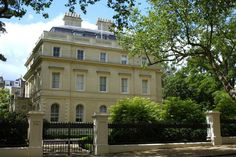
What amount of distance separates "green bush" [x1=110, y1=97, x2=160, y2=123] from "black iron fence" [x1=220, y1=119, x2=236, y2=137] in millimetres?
4710

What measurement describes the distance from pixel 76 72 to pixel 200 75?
1511 centimetres

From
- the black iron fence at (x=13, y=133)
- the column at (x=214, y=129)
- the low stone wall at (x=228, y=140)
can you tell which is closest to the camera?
the black iron fence at (x=13, y=133)

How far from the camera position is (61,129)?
16969mm

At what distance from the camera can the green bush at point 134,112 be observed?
20309 millimetres

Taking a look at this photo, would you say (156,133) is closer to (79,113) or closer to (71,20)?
(79,113)

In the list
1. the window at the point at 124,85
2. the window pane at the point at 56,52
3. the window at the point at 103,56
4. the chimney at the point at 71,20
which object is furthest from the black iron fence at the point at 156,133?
the chimney at the point at 71,20

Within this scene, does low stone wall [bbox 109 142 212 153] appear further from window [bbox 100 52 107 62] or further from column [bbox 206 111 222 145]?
window [bbox 100 52 107 62]

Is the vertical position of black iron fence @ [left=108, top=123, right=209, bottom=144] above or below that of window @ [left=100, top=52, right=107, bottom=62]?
below

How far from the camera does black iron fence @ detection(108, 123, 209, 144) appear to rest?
18.0 meters

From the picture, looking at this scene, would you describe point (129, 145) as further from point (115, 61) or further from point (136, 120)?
point (115, 61)

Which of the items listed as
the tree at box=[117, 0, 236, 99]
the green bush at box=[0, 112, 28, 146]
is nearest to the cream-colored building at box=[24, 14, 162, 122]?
the tree at box=[117, 0, 236, 99]

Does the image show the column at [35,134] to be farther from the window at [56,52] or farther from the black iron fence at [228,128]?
the window at [56,52]

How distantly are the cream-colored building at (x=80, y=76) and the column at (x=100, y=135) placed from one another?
22855 millimetres

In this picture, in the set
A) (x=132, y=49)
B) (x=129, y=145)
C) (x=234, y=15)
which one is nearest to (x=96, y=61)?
(x=132, y=49)
